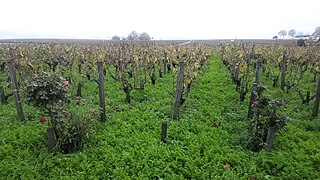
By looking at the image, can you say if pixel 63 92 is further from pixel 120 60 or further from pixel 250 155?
pixel 120 60

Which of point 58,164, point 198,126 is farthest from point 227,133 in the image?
point 58,164

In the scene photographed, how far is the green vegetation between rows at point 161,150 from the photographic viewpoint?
4.24 meters

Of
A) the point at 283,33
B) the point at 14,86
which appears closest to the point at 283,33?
the point at 283,33

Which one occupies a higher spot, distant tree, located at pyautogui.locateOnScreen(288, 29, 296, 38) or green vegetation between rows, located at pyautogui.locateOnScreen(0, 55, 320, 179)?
distant tree, located at pyautogui.locateOnScreen(288, 29, 296, 38)

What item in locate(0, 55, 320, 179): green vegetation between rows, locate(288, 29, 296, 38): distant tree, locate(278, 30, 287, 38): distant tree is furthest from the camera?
locate(278, 30, 287, 38): distant tree

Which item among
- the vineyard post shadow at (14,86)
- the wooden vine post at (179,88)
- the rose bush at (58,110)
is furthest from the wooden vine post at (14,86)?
the wooden vine post at (179,88)

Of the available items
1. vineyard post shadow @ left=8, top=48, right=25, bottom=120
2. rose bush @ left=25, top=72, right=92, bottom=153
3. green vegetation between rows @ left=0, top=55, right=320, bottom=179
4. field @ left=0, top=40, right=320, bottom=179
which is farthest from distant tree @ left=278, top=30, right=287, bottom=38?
rose bush @ left=25, top=72, right=92, bottom=153

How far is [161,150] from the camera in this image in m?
4.88

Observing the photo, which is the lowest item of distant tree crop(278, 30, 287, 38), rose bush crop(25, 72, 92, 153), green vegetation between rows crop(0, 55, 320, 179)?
green vegetation between rows crop(0, 55, 320, 179)

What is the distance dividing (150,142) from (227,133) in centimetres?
190

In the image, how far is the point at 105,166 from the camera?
174 inches

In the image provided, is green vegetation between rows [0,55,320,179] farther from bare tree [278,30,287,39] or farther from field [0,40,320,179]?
bare tree [278,30,287,39]

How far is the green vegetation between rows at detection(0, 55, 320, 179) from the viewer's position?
13.9 feet

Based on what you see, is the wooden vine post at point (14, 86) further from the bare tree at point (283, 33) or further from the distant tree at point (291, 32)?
the distant tree at point (291, 32)
